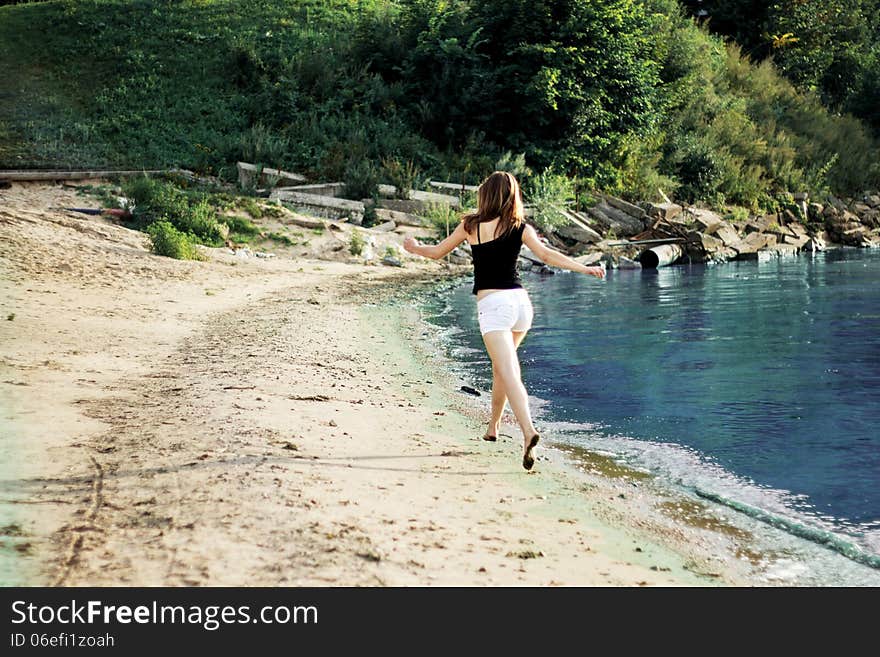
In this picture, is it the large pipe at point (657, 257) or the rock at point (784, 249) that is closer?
the large pipe at point (657, 257)

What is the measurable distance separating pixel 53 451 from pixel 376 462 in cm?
212

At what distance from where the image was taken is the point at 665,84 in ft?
138

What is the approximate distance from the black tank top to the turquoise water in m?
1.92

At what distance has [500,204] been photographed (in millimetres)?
6379

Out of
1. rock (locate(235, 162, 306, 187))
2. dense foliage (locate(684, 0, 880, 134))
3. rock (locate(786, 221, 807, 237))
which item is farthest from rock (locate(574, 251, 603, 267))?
dense foliage (locate(684, 0, 880, 134))

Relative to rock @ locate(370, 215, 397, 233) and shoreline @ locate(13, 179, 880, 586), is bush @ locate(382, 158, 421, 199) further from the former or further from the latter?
shoreline @ locate(13, 179, 880, 586)

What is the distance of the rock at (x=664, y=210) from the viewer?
31203mm

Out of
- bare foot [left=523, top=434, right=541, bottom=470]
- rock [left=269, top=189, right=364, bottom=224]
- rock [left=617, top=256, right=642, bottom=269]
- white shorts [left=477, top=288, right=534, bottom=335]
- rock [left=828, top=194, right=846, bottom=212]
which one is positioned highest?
white shorts [left=477, top=288, right=534, bottom=335]

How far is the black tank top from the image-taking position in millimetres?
6469

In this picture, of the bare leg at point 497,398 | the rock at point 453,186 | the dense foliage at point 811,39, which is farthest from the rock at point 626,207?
the dense foliage at point 811,39

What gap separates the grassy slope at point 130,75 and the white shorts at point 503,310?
26281mm

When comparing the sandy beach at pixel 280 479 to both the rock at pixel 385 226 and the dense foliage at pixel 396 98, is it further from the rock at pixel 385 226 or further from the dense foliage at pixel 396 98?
the dense foliage at pixel 396 98

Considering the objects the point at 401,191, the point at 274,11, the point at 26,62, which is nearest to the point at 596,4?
the point at 401,191
